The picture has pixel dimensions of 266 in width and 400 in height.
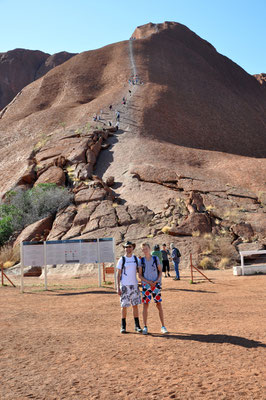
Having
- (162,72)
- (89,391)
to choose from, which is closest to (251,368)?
(89,391)

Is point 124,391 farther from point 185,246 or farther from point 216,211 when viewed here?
point 216,211

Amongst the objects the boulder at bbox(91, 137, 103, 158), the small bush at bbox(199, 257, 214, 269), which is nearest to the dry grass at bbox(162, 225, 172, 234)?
the small bush at bbox(199, 257, 214, 269)

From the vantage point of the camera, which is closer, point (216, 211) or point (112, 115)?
point (216, 211)

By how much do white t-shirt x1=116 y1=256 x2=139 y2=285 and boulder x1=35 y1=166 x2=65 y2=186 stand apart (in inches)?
970

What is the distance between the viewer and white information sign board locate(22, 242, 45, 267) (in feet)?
49.5

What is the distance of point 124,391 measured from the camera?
15.0 ft

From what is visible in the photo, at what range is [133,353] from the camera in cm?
611

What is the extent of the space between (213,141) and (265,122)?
53.5ft

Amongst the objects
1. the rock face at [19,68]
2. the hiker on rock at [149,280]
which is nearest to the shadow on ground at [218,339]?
the hiker on rock at [149,280]

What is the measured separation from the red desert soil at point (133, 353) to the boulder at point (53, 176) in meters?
21.3

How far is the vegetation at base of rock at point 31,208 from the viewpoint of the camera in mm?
26808

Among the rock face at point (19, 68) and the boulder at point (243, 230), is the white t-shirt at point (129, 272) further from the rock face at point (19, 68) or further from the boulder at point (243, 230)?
the rock face at point (19, 68)

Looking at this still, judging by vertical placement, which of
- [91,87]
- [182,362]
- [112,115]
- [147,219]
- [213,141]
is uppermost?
[91,87]

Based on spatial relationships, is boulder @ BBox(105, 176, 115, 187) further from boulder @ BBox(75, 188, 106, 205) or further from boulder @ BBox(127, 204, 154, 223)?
boulder @ BBox(127, 204, 154, 223)
